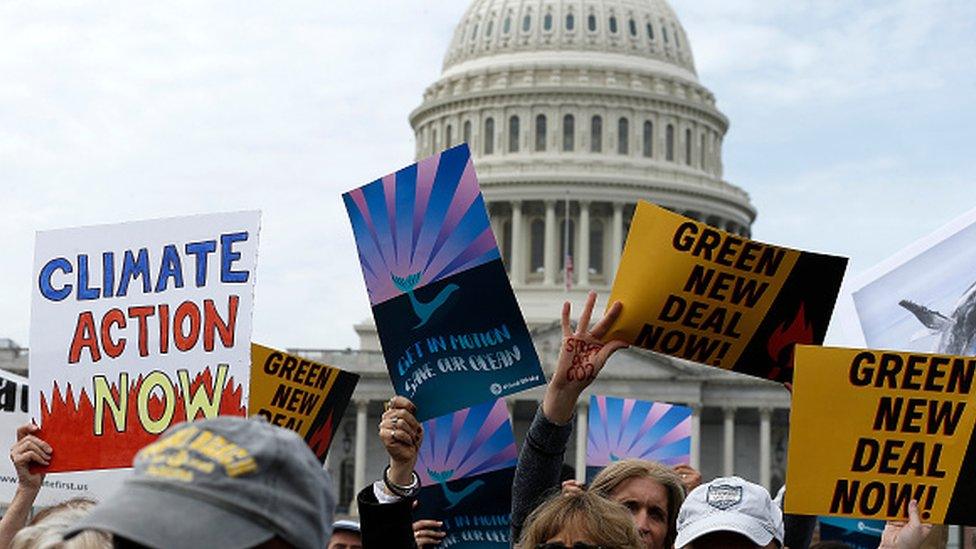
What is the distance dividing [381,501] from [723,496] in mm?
1130

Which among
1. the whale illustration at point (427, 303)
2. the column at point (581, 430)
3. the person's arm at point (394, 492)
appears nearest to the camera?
the person's arm at point (394, 492)

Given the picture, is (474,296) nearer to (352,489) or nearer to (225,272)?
(225,272)

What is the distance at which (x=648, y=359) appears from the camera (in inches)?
3462

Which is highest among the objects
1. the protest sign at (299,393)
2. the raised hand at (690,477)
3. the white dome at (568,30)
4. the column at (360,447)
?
the white dome at (568,30)

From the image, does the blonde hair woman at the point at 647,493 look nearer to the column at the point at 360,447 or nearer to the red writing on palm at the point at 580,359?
the red writing on palm at the point at 580,359

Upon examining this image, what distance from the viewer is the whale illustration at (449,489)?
9375 millimetres

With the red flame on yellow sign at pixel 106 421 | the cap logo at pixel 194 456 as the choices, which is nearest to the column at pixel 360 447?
the red flame on yellow sign at pixel 106 421

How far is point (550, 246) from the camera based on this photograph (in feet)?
329

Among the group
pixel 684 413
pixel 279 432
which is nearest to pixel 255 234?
pixel 279 432

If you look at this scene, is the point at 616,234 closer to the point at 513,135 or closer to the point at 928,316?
the point at 513,135

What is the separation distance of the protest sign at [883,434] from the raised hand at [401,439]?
5.37 ft

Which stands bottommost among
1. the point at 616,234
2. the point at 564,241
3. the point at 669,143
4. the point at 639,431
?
the point at 639,431

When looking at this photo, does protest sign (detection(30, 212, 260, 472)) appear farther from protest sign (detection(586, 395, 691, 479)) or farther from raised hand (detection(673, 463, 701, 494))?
protest sign (detection(586, 395, 691, 479))

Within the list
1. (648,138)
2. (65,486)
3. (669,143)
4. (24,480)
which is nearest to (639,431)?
(65,486)
